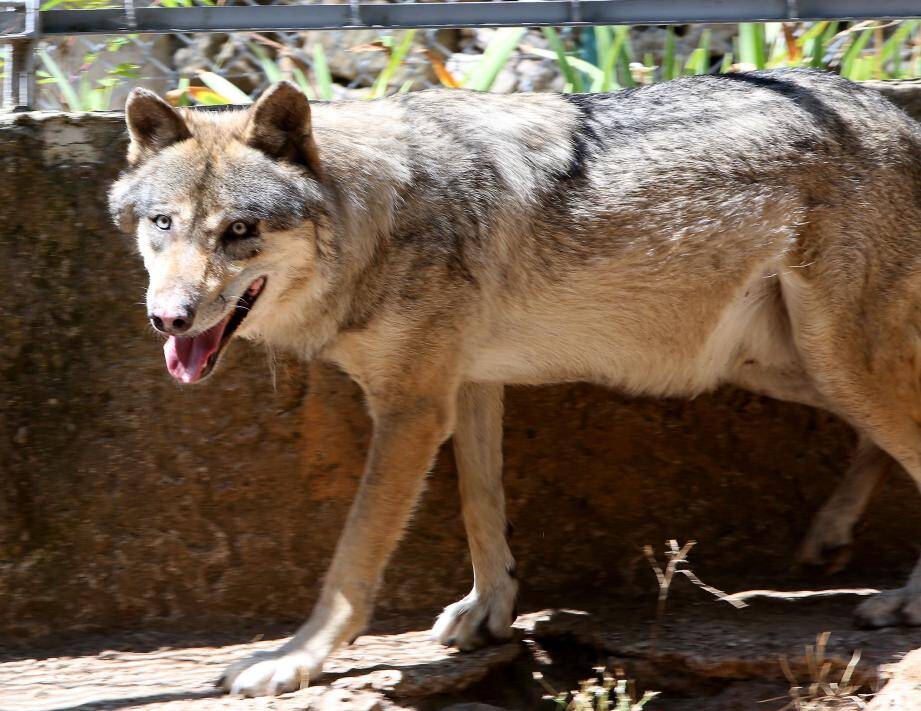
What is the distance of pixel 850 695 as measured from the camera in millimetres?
4008

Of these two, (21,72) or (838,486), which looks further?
(838,486)

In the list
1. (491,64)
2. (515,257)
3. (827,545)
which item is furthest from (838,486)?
(491,64)

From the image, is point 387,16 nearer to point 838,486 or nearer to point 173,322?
point 173,322

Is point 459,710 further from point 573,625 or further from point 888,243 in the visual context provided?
point 888,243

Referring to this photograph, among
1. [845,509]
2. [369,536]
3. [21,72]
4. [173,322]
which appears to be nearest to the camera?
[173,322]

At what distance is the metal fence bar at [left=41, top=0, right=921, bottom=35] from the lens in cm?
439

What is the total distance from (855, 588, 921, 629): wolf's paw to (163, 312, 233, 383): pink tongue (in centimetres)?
248

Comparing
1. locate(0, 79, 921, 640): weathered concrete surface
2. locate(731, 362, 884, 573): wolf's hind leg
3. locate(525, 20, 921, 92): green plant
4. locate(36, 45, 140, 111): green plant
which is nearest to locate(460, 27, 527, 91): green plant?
locate(525, 20, 921, 92): green plant

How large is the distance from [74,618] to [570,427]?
2.02 metres

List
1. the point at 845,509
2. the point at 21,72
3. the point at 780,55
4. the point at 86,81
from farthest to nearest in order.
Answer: the point at 780,55, the point at 86,81, the point at 845,509, the point at 21,72

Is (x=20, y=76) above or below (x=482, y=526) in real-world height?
above

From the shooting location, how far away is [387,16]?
4438mm

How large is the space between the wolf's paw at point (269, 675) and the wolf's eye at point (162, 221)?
1413 mm

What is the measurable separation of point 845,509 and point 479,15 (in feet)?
7.67
